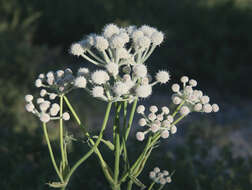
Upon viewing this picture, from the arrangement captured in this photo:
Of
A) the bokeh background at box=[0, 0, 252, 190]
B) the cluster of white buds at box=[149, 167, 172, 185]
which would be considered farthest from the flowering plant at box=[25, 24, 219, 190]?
the bokeh background at box=[0, 0, 252, 190]

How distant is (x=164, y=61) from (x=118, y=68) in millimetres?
5132

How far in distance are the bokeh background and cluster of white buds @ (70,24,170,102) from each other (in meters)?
1.38

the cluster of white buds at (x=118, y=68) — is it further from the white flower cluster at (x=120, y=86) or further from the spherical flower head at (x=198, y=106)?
the spherical flower head at (x=198, y=106)

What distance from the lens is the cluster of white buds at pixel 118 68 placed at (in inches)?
53.6

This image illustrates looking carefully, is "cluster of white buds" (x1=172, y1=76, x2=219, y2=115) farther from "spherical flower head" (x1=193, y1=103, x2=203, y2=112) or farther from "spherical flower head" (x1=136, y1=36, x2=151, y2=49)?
"spherical flower head" (x1=136, y1=36, x2=151, y2=49)

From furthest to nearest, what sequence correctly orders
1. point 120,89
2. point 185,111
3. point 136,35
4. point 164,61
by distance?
point 164,61 → point 136,35 → point 185,111 → point 120,89

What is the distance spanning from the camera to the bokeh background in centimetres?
290

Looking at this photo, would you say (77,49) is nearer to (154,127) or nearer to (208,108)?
(154,127)

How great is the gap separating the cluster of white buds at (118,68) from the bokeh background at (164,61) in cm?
138

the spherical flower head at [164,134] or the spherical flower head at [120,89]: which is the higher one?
the spherical flower head at [120,89]

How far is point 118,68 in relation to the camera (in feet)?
4.85

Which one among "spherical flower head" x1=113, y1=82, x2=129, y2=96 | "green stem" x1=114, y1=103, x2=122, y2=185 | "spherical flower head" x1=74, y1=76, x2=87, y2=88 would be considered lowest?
"green stem" x1=114, y1=103, x2=122, y2=185

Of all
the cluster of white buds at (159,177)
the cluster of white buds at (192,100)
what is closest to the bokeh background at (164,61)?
the cluster of white buds at (159,177)

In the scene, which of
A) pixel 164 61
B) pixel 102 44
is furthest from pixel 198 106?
pixel 164 61
